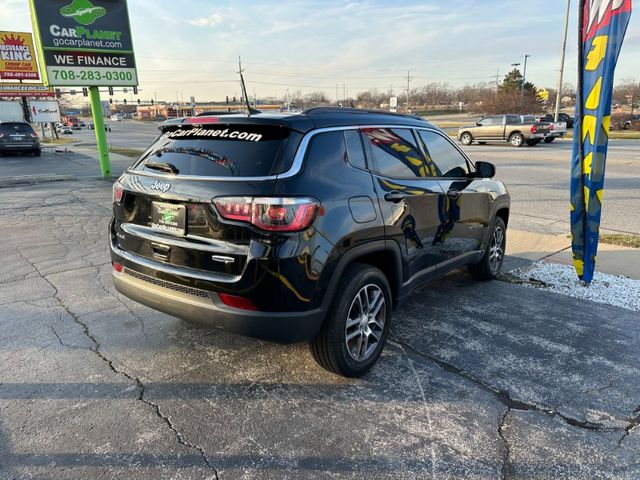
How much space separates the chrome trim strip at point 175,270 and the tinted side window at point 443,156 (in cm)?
219

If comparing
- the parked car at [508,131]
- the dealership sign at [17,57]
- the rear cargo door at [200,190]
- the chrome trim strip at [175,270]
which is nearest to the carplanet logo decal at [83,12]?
the rear cargo door at [200,190]

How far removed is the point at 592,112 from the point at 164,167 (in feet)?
13.9

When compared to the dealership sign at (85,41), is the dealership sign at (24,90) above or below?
above

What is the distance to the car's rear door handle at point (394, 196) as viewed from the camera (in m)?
3.42

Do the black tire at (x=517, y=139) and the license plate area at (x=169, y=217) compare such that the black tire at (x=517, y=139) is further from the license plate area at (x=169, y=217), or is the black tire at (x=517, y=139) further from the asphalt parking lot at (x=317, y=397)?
the license plate area at (x=169, y=217)

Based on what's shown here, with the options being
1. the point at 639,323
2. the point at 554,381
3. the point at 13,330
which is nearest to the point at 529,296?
the point at 639,323

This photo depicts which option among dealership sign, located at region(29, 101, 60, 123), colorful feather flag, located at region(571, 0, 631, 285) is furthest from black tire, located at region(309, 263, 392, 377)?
dealership sign, located at region(29, 101, 60, 123)

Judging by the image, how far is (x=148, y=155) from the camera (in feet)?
11.8

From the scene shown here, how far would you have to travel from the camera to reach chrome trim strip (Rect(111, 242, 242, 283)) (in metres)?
2.86

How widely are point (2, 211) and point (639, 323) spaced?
10.5m

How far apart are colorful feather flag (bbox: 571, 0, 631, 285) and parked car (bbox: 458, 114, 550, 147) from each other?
880 inches

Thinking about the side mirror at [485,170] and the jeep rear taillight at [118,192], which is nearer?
the jeep rear taillight at [118,192]

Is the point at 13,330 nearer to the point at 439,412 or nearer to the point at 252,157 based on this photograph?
the point at 252,157

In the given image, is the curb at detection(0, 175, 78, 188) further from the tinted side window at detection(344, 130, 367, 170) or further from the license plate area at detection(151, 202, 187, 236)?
the tinted side window at detection(344, 130, 367, 170)
